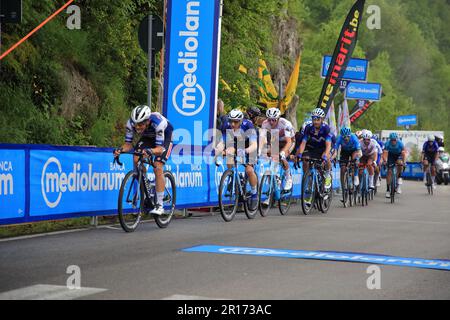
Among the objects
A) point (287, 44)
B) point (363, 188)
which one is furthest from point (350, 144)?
point (287, 44)

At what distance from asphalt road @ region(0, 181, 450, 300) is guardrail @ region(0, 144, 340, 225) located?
0.43 meters

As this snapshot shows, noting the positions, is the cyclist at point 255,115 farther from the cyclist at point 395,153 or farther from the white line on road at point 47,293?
the white line on road at point 47,293

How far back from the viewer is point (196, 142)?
17891 mm

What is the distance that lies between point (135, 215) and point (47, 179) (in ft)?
5.02

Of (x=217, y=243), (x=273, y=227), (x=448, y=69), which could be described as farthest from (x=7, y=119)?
(x=448, y=69)

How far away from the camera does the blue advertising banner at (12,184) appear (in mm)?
11086

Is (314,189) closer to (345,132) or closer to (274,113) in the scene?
(274,113)

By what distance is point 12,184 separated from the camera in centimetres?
1128

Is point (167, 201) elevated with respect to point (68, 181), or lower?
lower

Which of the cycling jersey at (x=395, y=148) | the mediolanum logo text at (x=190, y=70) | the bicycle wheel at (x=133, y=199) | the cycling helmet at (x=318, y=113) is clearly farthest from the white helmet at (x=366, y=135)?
the bicycle wheel at (x=133, y=199)

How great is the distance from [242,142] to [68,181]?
153 inches

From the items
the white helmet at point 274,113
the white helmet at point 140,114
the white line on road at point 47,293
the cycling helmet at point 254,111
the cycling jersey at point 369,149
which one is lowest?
the white line on road at point 47,293

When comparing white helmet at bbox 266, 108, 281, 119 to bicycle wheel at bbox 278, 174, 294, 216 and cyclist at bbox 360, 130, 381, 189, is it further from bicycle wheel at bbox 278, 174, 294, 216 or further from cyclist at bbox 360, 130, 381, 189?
cyclist at bbox 360, 130, 381, 189

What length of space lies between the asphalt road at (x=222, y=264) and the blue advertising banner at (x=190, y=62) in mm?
4325
